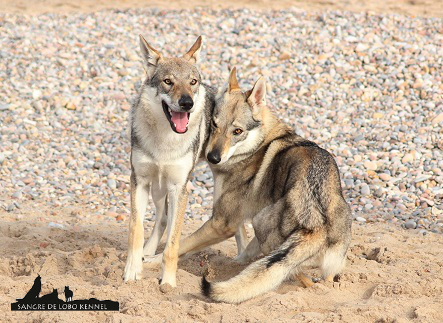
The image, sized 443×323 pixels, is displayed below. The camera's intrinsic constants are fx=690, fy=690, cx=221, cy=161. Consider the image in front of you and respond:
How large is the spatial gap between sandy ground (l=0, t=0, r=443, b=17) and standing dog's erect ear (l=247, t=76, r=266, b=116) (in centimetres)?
1066

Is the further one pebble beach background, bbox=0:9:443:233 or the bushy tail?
pebble beach background, bbox=0:9:443:233

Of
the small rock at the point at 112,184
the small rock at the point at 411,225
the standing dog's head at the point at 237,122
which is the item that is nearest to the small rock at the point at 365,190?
the small rock at the point at 411,225

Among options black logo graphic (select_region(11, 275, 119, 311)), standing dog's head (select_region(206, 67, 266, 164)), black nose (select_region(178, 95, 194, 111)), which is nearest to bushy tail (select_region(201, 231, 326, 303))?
black logo graphic (select_region(11, 275, 119, 311))

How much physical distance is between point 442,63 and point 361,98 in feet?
6.49

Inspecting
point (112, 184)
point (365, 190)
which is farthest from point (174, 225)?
point (365, 190)

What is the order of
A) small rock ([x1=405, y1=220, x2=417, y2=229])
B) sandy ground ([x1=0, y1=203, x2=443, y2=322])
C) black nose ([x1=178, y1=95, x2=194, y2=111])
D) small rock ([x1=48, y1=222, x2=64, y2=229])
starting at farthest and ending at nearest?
small rock ([x1=405, y1=220, x2=417, y2=229]) < small rock ([x1=48, y1=222, x2=64, y2=229]) < black nose ([x1=178, y1=95, x2=194, y2=111]) < sandy ground ([x1=0, y1=203, x2=443, y2=322])

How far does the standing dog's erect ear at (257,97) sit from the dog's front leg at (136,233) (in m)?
1.40

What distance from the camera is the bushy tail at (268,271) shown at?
5.72m

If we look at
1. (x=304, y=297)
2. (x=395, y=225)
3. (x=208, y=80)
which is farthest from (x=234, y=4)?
(x=304, y=297)

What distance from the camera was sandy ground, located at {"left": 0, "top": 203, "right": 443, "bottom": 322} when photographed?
5586 mm

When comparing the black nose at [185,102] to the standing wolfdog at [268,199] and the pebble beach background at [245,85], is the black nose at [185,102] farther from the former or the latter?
the pebble beach background at [245,85]

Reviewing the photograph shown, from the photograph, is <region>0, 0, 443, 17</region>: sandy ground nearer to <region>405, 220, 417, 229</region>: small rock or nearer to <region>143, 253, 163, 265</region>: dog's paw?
<region>405, 220, 417, 229</region>: small rock

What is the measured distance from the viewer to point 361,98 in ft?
41.1

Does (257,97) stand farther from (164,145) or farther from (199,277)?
(199,277)
